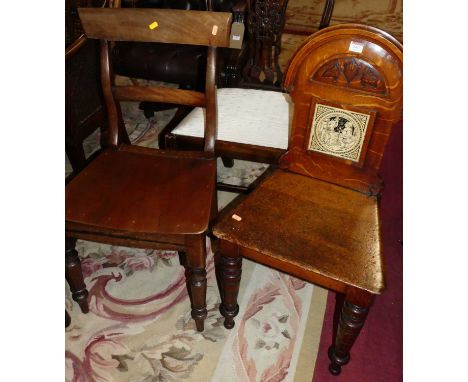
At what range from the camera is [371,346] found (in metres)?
1.59

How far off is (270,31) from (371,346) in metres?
1.49

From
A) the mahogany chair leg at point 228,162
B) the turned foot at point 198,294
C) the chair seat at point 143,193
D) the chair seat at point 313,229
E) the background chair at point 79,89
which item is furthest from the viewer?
the mahogany chair leg at point 228,162

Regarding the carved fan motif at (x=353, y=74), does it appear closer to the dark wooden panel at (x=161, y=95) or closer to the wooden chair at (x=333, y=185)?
the wooden chair at (x=333, y=185)

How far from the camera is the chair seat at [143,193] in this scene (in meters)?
1.29

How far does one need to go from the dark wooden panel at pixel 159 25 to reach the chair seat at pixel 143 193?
0.45 m

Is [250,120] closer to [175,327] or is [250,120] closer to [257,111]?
[257,111]

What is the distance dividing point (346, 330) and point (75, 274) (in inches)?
40.6

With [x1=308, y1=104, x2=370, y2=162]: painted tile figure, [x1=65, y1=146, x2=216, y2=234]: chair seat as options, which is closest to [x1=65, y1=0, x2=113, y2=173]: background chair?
[x1=65, y1=146, x2=216, y2=234]: chair seat

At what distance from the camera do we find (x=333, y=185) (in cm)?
144

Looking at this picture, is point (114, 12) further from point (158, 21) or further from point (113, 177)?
point (113, 177)

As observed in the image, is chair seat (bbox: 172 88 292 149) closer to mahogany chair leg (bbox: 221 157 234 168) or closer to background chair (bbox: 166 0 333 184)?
background chair (bbox: 166 0 333 184)

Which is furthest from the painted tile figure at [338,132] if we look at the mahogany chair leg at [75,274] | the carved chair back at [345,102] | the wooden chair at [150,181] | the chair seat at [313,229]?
the mahogany chair leg at [75,274]

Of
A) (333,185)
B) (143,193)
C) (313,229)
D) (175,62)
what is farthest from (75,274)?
(175,62)

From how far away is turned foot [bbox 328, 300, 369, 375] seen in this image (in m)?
1.21
